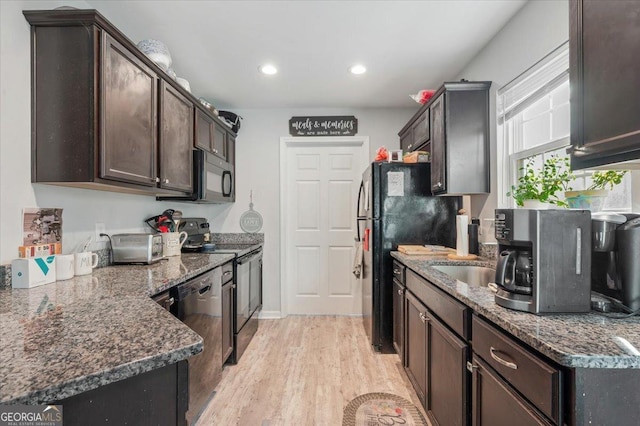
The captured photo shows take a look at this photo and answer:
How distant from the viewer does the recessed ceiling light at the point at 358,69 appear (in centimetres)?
259

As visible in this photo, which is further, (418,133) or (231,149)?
(231,149)

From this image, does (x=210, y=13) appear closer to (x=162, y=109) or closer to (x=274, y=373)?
(x=162, y=109)

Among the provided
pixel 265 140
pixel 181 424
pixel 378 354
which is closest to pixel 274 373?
pixel 378 354

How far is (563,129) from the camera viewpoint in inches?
69.1

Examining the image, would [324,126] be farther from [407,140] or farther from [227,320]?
[227,320]

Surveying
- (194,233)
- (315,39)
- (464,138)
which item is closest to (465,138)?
(464,138)

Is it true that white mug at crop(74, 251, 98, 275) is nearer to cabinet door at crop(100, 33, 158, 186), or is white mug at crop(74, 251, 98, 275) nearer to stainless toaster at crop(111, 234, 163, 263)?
stainless toaster at crop(111, 234, 163, 263)

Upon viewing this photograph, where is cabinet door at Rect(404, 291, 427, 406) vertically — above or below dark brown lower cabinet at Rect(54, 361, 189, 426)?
A: below

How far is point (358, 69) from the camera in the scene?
104 inches

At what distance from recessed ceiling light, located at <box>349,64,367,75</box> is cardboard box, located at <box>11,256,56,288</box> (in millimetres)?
2435

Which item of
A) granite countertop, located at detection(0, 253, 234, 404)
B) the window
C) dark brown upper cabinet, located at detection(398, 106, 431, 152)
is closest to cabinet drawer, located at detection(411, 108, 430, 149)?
dark brown upper cabinet, located at detection(398, 106, 431, 152)

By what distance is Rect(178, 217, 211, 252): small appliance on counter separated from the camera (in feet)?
9.15

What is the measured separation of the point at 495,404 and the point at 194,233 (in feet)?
8.77

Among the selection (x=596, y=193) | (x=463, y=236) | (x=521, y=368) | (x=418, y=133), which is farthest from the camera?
(x=418, y=133)
